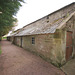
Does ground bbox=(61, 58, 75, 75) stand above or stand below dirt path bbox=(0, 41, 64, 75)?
below

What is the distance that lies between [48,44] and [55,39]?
3.20 ft

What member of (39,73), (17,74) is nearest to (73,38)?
(39,73)

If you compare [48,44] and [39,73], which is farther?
[48,44]

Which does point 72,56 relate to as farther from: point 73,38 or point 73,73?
point 73,73

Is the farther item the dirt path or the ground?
the ground

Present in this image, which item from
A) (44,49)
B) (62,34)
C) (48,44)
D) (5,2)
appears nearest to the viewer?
(62,34)

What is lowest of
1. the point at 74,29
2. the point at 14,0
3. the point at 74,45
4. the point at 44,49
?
the point at 44,49

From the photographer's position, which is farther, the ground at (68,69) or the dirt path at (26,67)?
the ground at (68,69)

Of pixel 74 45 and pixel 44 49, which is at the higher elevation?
pixel 74 45

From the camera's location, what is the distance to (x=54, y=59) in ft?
14.6

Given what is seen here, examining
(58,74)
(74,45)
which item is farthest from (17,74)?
(74,45)

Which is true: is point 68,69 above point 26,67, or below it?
below

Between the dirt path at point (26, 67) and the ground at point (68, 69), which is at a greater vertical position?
the dirt path at point (26, 67)

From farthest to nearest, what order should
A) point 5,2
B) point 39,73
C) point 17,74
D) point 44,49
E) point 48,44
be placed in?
point 5,2 < point 44,49 < point 48,44 < point 39,73 < point 17,74
